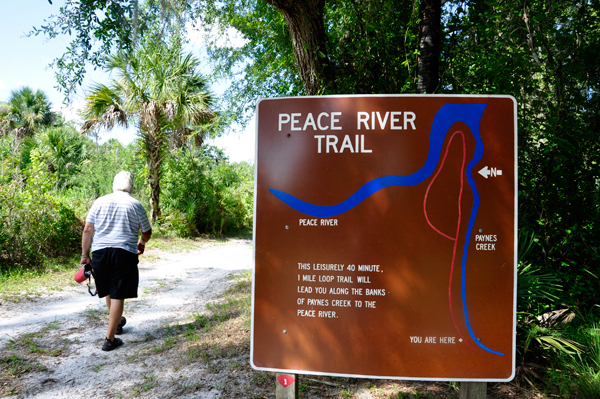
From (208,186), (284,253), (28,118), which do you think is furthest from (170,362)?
(28,118)

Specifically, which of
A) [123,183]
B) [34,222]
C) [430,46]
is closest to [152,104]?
[34,222]

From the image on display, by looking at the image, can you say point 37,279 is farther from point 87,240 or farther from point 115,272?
point 115,272

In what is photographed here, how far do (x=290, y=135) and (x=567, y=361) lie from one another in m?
3.25

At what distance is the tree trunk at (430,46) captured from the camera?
3.67 meters

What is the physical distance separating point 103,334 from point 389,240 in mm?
4134

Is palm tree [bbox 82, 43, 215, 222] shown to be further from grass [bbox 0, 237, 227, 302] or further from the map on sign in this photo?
the map on sign

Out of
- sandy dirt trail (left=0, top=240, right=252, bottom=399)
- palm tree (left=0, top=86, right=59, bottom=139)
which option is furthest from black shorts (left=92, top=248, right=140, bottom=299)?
palm tree (left=0, top=86, right=59, bottom=139)

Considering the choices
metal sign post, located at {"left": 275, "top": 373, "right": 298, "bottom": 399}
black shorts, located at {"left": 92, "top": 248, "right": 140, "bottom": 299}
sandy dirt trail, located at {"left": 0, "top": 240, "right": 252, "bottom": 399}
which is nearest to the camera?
metal sign post, located at {"left": 275, "top": 373, "right": 298, "bottom": 399}

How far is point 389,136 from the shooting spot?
2.08m

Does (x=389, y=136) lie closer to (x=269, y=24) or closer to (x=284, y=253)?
(x=284, y=253)

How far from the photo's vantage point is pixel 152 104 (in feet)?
41.6

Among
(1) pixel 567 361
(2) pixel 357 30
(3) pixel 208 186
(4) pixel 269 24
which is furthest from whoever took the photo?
(3) pixel 208 186

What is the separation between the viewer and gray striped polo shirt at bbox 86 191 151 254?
13.7 feet

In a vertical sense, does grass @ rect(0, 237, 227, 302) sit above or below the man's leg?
below
